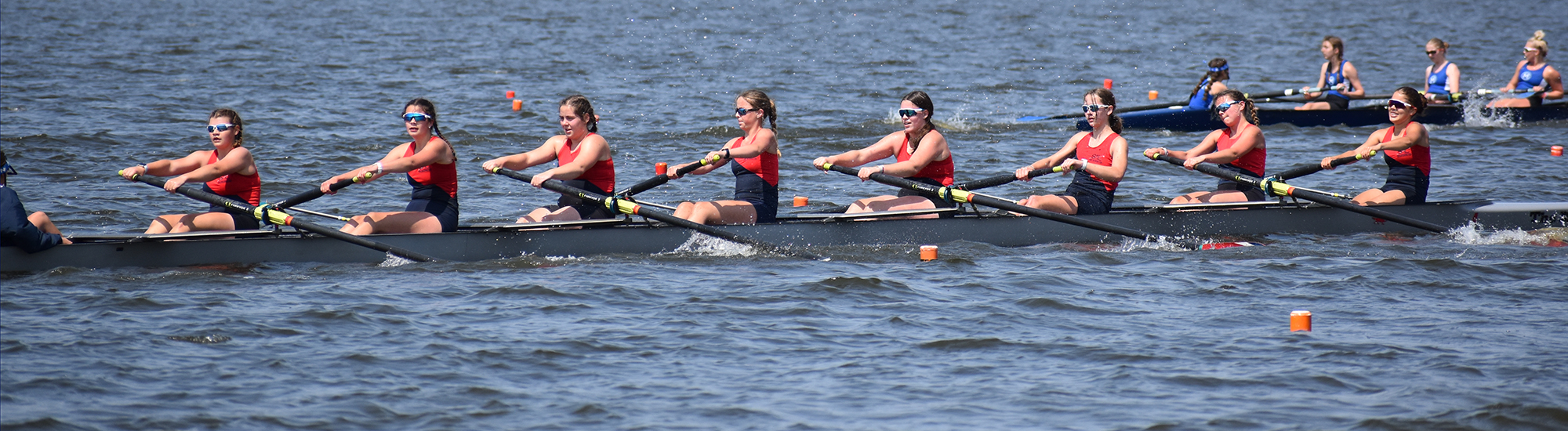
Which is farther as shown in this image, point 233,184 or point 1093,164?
point 1093,164

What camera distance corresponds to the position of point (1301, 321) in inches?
295

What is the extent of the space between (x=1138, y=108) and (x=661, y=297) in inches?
425

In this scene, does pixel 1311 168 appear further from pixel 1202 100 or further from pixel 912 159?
pixel 1202 100

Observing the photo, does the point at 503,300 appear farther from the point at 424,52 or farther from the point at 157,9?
the point at 157,9

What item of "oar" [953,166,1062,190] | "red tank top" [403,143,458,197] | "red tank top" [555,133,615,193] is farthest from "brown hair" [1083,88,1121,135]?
"red tank top" [403,143,458,197]

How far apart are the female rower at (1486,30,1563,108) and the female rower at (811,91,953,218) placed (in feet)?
36.3

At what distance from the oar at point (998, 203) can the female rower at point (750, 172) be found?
0.44m

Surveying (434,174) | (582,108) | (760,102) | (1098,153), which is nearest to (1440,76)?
(1098,153)

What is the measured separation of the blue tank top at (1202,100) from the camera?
17375mm

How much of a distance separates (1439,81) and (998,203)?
1072 cm

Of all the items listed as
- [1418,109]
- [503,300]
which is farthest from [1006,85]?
[503,300]

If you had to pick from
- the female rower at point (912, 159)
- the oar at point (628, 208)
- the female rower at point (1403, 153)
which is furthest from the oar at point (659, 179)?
the female rower at point (1403, 153)

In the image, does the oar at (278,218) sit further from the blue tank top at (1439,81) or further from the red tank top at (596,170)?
the blue tank top at (1439,81)

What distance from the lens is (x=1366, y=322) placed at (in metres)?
7.72
